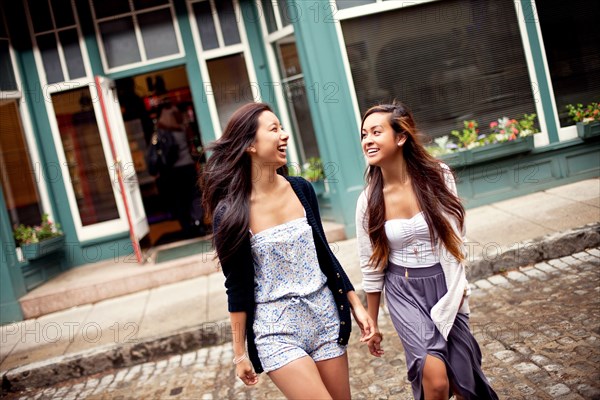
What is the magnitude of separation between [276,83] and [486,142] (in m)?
3.15

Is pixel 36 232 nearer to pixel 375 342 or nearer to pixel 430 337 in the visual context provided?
pixel 375 342

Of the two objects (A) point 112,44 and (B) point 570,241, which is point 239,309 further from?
(A) point 112,44

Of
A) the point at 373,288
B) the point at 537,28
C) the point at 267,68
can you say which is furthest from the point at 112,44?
the point at 373,288

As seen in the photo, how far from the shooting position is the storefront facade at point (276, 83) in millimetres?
8188

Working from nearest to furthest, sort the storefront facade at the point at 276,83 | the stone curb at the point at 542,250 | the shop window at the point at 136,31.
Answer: the stone curb at the point at 542,250
the storefront facade at the point at 276,83
the shop window at the point at 136,31

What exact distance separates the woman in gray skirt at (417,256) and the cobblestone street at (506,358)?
1.04 m

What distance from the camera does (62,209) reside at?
362 inches

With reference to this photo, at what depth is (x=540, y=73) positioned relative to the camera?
334 inches

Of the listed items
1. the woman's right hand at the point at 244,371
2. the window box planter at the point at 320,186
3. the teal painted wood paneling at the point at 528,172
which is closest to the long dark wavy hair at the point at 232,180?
the woman's right hand at the point at 244,371

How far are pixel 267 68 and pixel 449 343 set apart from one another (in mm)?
6930

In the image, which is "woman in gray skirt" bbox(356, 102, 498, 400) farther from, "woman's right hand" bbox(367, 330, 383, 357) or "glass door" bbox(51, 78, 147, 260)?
"glass door" bbox(51, 78, 147, 260)

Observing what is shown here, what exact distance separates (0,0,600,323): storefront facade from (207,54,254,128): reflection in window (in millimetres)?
21

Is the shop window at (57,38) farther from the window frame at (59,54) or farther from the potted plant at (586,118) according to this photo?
the potted plant at (586,118)

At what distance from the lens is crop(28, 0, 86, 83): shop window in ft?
29.7
